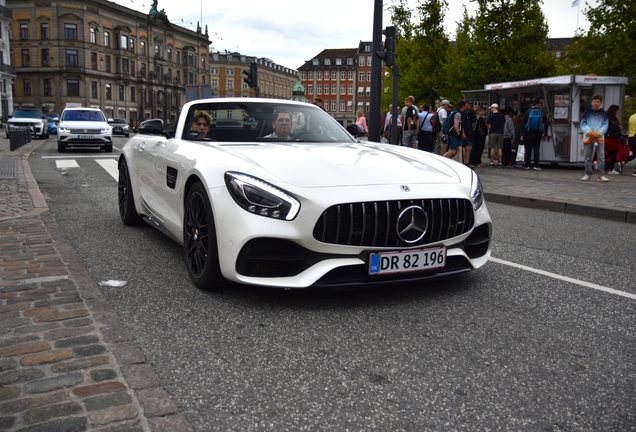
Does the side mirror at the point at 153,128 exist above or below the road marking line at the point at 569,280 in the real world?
above

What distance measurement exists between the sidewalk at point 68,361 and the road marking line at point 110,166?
9.06 m

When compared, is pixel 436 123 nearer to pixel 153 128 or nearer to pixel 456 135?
pixel 456 135

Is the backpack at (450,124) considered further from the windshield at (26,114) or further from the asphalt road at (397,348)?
the windshield at (26,114)

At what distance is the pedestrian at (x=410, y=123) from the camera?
16.2 m

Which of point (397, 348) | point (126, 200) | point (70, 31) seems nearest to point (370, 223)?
point (397, 348)

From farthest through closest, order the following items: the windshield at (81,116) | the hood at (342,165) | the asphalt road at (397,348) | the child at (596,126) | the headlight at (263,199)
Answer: the windshield at (81,116) → the child at (596,126) → the hood at (342,165) → the headlight at (263,199) → the asphalt road at (397,348)

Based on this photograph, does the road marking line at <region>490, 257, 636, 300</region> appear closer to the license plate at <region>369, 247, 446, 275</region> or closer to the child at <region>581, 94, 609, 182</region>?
the license plate at <region>369, 247, 446, 275</region>

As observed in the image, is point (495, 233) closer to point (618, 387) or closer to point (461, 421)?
point (618, 387)

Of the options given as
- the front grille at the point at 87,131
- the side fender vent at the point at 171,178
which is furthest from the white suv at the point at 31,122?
the side fender vent at the point at 171,178

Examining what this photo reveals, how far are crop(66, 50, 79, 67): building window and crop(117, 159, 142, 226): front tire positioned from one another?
80816mm

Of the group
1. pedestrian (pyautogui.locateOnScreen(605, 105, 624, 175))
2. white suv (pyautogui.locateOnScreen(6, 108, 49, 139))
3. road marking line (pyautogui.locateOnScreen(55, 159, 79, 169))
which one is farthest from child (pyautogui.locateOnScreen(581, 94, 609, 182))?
white suv (pyautogui.locateOnScreen(6, 108, 49, 139))

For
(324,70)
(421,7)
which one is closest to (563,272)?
(421,7)

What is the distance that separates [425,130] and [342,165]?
41.2 feet

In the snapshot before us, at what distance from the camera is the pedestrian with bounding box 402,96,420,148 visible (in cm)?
1625
